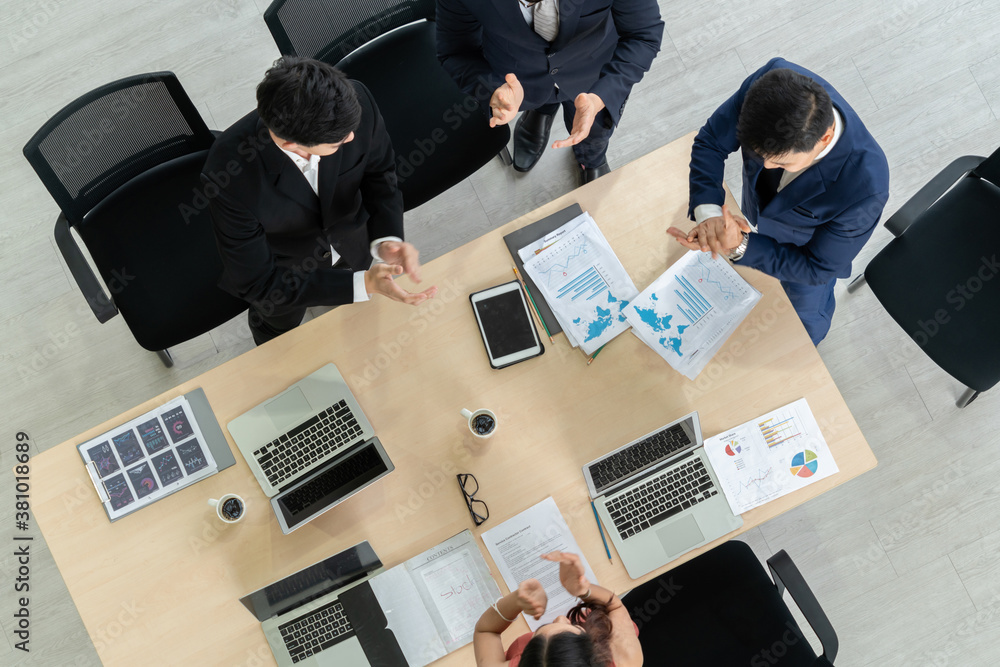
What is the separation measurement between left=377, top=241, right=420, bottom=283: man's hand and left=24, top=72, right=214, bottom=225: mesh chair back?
0.80m

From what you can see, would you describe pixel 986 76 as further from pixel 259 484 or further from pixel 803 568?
pixel 259 484

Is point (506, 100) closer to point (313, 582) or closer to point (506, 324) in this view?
point (506, 324)

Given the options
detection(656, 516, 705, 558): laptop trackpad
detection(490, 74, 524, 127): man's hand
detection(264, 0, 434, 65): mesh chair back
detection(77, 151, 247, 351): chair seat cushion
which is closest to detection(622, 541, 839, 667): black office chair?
detection(656, 516, 705, 558): laptop trackpad

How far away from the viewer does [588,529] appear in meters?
1.95

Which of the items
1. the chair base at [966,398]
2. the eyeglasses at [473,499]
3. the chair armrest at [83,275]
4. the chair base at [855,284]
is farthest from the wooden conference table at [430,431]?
the chair base at [966,398]

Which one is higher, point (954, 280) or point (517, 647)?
point (517, 647)

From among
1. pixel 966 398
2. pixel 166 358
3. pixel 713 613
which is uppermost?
pixel 166 358

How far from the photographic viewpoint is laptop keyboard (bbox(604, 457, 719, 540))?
194 centimetres

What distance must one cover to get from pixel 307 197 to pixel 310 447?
2.40ft

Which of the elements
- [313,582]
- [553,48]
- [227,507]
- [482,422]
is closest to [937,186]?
[553,48]

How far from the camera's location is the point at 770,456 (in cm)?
196

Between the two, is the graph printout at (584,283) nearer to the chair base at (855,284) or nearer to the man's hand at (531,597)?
the man's hand at (531,597)

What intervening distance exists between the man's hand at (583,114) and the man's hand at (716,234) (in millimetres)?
470

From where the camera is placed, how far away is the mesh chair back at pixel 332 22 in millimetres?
2145
